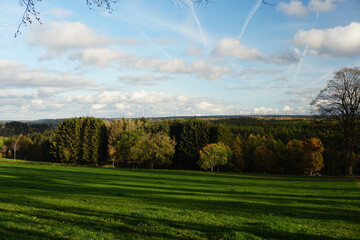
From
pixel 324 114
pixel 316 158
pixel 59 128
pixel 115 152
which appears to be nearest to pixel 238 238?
pixel 324 114

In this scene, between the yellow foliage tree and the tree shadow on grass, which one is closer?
the tree shadow on grass

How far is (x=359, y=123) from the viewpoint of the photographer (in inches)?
1586

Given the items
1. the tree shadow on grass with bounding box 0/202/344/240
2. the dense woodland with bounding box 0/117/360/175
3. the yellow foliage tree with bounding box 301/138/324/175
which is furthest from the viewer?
the dense woodland with bounding box 0/117/360/175

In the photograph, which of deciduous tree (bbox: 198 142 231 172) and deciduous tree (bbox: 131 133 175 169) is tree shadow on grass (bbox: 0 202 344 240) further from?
deciduous tree (bbox: 131 133 175 169)

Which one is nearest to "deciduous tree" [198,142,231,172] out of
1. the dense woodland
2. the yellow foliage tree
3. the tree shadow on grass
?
the dense woodland

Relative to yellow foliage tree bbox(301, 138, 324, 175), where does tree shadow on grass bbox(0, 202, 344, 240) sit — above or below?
above

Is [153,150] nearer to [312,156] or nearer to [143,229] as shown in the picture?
[312,156]

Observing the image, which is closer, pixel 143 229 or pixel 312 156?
pixel 143 229

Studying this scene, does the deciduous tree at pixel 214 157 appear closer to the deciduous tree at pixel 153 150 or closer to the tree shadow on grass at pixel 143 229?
the deciduous tree at pixel 153 150

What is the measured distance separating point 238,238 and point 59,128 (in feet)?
325

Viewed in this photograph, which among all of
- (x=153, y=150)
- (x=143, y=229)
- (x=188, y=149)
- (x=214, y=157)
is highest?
(x=143, y=229)

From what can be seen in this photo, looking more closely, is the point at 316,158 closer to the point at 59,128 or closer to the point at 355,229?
the point at 355,229

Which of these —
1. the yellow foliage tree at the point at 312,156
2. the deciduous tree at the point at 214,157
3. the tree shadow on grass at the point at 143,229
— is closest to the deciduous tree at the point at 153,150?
the deciduous tree at the point at 214,157

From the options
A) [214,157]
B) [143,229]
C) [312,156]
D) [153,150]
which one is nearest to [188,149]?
[153,150]
